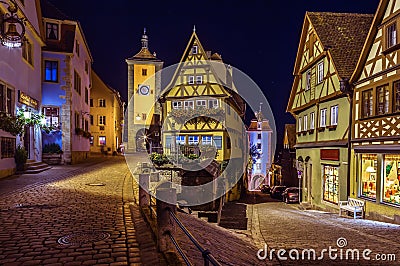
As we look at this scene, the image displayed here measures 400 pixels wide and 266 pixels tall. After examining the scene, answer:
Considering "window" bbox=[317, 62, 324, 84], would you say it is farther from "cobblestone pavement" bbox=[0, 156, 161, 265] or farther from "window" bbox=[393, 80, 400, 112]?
"cobblestone pavement" bbox=[0, 156, 161, 265]

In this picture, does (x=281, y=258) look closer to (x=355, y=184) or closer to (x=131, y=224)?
(x=131, y=224)

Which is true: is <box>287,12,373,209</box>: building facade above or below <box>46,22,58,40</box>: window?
below

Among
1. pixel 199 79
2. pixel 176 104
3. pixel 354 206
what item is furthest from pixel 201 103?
pixel 354 206

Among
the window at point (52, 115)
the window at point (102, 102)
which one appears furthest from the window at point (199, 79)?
the window at point (102, 102)

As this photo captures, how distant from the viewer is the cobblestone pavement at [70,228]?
17.3ft

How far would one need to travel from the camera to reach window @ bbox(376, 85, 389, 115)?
1392 centimetres

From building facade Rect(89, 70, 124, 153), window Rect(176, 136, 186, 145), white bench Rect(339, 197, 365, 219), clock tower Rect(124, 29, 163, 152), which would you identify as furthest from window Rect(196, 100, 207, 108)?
building facade Rect(89, 70, 124, 153)

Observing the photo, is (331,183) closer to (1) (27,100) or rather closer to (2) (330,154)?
(2) (330,154)

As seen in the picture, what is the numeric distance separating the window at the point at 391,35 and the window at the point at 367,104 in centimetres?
227

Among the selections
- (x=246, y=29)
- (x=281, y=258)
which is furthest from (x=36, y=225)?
(x=246, y=29)

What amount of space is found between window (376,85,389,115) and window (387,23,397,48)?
187 cm

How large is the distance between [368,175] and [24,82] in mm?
19206

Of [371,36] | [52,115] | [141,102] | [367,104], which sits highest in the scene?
[371,36]

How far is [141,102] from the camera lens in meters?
46.9
